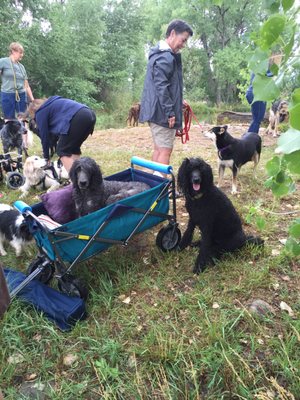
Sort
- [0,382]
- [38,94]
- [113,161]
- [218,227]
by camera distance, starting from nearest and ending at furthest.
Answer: [0,382] < [218,227] < [113,161] < [38,94]

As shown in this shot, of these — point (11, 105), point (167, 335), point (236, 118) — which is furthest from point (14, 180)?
point (236, 118)

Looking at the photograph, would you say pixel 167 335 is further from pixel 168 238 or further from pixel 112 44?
pixel 112 44

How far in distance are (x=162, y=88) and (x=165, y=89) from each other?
0.13 ft

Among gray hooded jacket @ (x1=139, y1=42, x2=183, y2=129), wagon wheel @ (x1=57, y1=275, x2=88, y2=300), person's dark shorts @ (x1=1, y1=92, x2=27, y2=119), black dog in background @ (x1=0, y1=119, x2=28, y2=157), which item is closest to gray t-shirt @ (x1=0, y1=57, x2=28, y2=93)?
person's dark shorts @ (x1=1, y1=92, x2=27, y2=119)

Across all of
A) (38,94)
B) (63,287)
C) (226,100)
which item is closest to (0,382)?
(63,287)

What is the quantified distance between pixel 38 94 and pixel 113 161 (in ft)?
57.9

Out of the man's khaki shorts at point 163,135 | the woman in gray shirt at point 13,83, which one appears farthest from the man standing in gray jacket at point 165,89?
the woman in gray shirt at point 13,83

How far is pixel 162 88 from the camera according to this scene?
3.92 m

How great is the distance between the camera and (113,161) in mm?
6895

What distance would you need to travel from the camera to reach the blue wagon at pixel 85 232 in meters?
2.55

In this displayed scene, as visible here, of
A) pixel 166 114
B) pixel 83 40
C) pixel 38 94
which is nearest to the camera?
pixel 166 114

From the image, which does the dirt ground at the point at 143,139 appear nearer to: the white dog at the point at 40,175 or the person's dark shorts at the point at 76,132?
the white dog at the point at 40,175

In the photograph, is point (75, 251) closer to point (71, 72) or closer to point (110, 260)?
point (110, 260)

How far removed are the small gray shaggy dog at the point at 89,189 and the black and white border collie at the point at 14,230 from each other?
610mm
